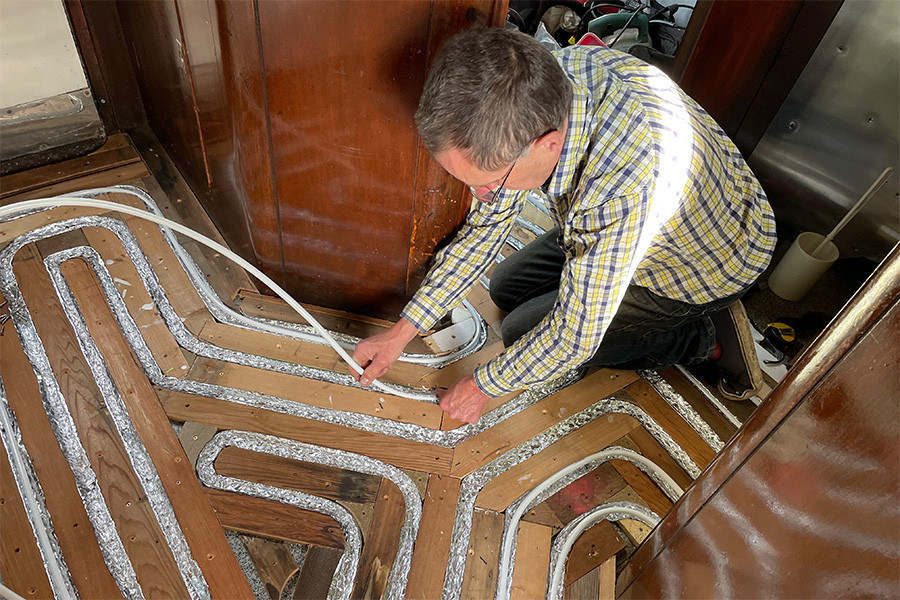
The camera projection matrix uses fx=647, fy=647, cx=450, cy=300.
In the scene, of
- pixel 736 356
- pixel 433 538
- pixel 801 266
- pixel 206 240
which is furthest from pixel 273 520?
pixel 801 266

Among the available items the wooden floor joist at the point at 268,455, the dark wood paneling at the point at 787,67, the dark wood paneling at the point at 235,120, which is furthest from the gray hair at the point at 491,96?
the dark wood paneling at the point at 787,67

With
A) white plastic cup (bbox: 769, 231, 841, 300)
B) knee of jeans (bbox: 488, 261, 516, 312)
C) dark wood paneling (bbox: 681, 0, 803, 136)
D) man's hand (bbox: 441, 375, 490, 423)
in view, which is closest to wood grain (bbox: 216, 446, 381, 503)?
man's hand (bbox: 441, 375, 490, 423)

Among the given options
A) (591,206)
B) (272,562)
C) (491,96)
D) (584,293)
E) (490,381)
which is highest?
(491,96)

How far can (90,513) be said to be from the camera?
116 cm

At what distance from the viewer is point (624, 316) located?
1.39m

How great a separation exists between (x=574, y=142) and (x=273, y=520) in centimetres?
87

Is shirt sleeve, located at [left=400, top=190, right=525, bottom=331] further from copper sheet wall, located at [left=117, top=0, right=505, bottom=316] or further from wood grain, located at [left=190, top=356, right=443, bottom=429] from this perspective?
wood grain, located at [left=190, top=356, right=443, bottom=429]

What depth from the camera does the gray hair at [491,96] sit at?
879 mm

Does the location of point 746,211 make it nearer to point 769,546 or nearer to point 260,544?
point 769,546

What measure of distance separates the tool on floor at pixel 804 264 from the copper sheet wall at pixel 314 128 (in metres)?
1.06

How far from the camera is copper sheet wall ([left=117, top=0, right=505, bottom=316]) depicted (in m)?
1.00

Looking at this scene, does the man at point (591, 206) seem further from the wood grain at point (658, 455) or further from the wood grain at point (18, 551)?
the wood grain at point (18, 551)

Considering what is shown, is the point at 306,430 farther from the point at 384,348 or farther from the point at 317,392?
the point at 384,348

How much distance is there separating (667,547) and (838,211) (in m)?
1.36
